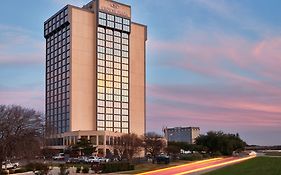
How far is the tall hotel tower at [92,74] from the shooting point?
7151 inches

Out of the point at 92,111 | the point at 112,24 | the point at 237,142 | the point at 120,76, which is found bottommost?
the point at 237,142

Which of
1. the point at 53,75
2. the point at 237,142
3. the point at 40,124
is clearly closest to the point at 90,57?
the point at 53,75

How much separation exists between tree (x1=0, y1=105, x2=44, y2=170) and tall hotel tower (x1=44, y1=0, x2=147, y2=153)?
4424 inches

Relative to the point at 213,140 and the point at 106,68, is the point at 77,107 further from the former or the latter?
the point at 213,140

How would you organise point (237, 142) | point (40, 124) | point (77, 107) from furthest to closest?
point (77, 107)
point (237, 142)
point (40, 124)

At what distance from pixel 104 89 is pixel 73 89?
13.8 metres

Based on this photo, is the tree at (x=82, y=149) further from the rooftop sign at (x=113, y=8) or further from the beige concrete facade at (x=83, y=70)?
the rooftop sign at (x=113, y=8)

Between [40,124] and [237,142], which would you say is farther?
[237,142]

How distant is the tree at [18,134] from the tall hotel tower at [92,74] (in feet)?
369

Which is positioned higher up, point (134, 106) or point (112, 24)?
point (112, 24)

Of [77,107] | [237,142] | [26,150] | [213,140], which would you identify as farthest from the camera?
[77,107]

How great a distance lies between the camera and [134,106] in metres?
198

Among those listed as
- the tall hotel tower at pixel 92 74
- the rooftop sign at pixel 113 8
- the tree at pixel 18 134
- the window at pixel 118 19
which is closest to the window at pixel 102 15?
the tall hotel tower at pixel 92 74

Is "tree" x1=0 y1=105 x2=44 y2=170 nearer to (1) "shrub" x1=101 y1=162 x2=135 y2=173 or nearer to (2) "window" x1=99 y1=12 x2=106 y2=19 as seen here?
(1) "shrub" x1=101 y1=162 x2=135 y2=173
